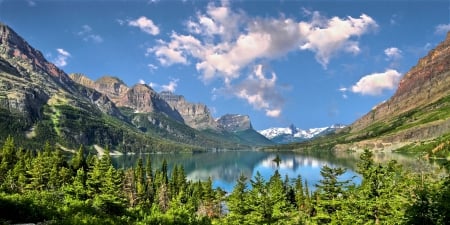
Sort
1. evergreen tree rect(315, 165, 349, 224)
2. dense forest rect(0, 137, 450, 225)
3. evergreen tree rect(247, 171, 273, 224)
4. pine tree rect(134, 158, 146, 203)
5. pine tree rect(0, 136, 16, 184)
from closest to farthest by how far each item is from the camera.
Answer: dense forest rect(0, 137, 450, 225)
evergreen tree rect(247, 171, 273, 224)
evergreen tree rect(315, 165, 349, 224)
pine tree rect(0, 136, 16, 184)
pine tree rect(134, 158, 146, 203)

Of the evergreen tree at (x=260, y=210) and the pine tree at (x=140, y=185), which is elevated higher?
the evergreen tree at (x=260, y=210)

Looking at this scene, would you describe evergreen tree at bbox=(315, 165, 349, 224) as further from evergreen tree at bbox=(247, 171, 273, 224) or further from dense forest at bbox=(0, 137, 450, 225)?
evergreen tree at bbox=(247, 171, 273, 224)

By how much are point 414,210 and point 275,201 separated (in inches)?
749

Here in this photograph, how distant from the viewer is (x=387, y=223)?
37.2m

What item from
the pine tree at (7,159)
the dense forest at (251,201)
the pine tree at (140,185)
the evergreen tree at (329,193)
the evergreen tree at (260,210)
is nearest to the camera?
the dense forest at (251,201)

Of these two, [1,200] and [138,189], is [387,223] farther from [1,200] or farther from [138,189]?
[138,189]

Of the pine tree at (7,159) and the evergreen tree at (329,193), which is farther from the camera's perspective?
the pine tree at (7,159)

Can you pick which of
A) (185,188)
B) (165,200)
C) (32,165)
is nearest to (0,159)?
(32,165)

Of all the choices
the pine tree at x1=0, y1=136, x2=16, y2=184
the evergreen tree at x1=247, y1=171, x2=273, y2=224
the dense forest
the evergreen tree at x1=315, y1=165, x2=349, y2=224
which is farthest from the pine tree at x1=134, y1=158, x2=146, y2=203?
the evergreen tree at x1=315, y1=165, x2=349, y2=224

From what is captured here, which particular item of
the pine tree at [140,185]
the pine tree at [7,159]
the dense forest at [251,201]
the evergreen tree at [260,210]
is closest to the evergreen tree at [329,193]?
the dense forest at [251,201]

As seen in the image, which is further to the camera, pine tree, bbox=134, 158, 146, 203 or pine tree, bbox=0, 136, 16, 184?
pine tree, bbox=134, 158, 146, 203

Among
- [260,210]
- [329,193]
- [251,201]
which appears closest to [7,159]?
[251,201]

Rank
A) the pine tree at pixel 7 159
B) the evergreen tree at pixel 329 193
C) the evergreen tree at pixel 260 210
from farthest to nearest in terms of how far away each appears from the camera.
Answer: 1. the pine tree at pixel 7 159
2. the evergreen tree at pixel 329 193
3. the evergreen tree at pixel 260 210

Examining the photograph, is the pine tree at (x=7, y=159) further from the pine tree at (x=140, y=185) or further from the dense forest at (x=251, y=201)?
the pine tree at (x=140, y=185)
